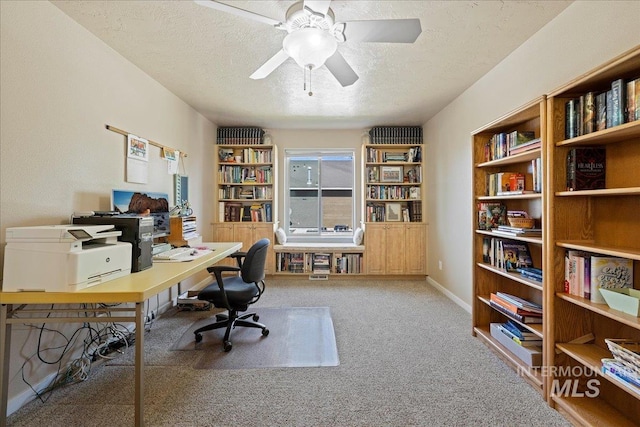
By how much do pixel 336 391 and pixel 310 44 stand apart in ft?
6.73

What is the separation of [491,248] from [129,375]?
9.56 ft

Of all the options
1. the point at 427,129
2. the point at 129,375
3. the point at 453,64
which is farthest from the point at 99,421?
the point at 427,129

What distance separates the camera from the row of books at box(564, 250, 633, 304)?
146cm

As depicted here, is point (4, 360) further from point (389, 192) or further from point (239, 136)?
point (389, 192)

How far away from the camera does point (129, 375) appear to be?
2.00m

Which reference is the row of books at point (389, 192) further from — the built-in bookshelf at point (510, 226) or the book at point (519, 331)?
the book at point (519, 331)

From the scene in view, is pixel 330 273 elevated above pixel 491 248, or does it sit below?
below

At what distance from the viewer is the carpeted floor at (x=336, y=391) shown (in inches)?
62.1

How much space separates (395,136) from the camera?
4.56 metres

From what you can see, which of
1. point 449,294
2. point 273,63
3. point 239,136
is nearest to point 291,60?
point 273,63

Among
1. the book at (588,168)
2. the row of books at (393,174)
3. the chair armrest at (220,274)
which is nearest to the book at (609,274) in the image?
the book at (588,168)

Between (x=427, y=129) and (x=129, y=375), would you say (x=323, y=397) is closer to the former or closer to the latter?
(x=129, y=375)

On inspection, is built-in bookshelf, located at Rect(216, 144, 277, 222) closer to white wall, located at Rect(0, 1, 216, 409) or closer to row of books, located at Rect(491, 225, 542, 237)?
Answer: white wall, located at Rect(0, 1, 216, 409)

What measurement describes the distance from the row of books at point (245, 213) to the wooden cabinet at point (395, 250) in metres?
1.62
